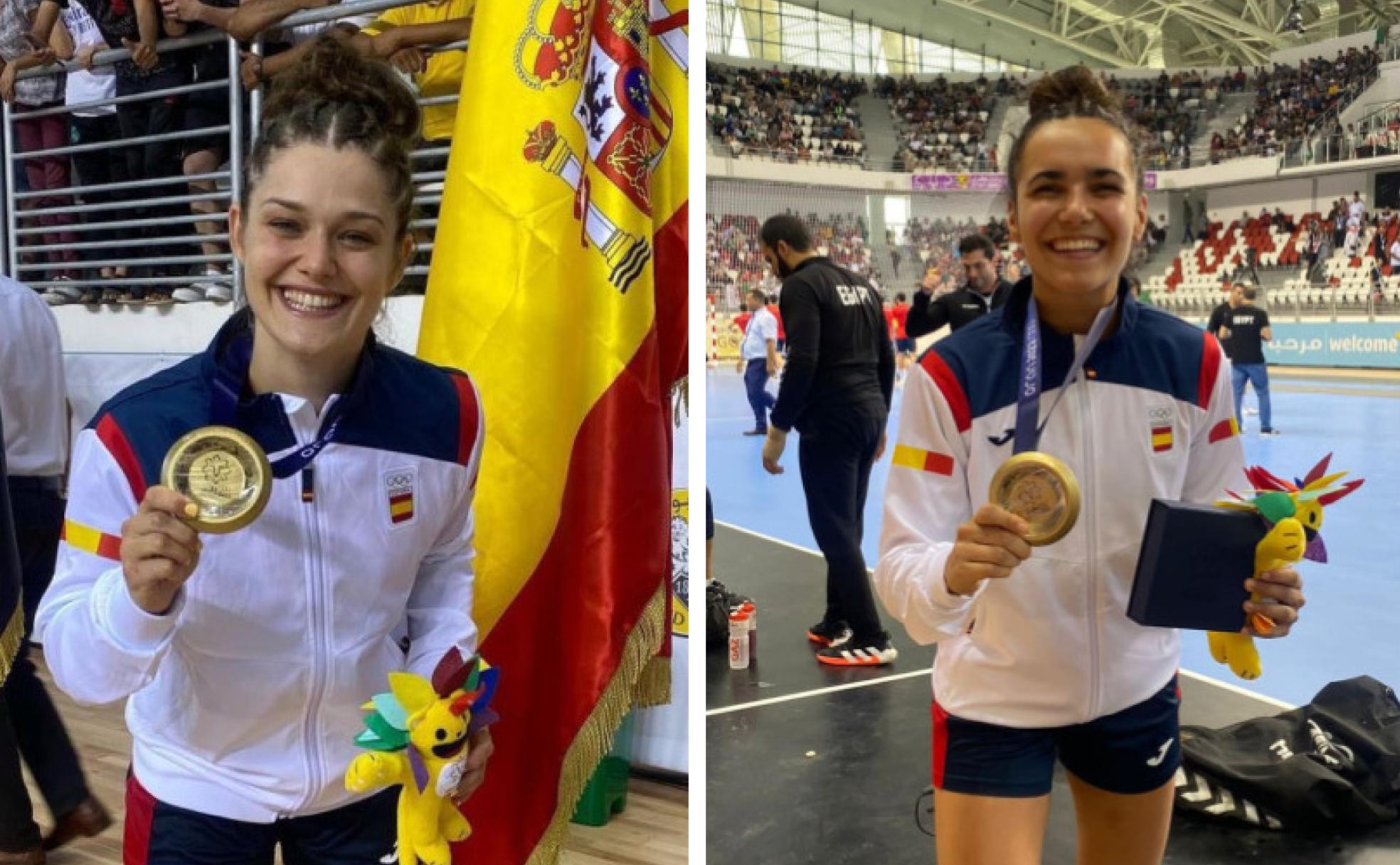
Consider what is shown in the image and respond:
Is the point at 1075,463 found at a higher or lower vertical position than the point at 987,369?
lower

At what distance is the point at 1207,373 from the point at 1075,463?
7.6 inches

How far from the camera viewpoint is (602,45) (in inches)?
72.5

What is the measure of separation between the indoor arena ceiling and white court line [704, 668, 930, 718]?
168 cm

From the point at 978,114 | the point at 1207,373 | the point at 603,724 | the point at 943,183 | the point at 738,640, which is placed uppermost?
the point at 943,183

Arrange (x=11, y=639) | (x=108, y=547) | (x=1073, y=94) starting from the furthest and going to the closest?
(x=11, y=639)
(x=1073, y=94)
(x=108, y=547)

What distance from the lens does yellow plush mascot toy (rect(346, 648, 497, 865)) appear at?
989 millimetres

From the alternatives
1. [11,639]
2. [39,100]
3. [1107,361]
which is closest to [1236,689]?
[1107,361]

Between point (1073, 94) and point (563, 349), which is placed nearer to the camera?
point (1073, 94)

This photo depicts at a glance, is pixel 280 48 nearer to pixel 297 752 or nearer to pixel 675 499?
pixel 675 499

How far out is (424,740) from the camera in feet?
3.25

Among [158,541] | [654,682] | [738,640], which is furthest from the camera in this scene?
[738,640]

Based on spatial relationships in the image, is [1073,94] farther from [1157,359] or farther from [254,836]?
[254,836]

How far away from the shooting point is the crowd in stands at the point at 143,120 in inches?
90.7

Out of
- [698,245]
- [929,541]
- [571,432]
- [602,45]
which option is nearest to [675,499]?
[571,432]
